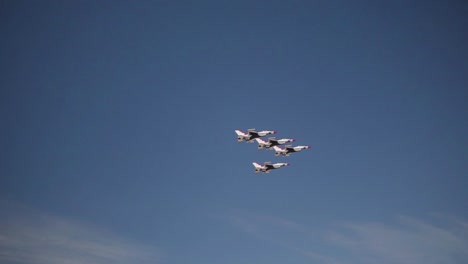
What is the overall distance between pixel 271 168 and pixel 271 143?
10.2m

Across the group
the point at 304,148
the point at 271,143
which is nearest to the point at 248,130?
the point at 271,143

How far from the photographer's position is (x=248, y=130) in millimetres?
157125

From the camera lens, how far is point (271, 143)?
159 m

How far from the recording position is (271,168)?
164375 millimetres

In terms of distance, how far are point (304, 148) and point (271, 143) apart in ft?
36.9

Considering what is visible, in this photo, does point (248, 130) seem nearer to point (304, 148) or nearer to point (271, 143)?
point (271, 143)

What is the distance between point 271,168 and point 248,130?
17287 millimetres

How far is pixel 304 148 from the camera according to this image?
15850 cm

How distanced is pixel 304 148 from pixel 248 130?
787 inches
